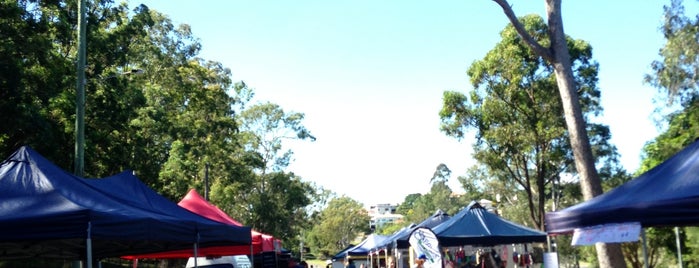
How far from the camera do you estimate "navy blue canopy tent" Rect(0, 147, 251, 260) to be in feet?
22.9

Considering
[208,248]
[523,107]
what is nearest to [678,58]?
[523,107]

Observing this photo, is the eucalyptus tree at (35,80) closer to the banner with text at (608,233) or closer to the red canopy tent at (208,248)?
the red canopy tent at (208,248)

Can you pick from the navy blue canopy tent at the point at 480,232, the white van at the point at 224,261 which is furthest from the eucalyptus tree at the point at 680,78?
the white van at the point at 224,261

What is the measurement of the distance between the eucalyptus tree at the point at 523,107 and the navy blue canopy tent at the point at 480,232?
13051 millimetres

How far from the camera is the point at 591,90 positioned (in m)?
29.9

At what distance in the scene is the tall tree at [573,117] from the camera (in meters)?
10.2

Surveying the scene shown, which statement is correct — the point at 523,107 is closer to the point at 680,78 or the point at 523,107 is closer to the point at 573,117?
the point at 680,78

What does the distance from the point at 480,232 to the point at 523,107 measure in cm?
1521

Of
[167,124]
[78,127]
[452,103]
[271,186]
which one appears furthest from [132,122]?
[271,186]

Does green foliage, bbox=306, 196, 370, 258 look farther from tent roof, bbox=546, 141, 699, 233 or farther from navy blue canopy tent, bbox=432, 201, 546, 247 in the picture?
tent roof, bbox=546, 141, 699, 233

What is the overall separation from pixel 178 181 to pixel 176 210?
20567mm

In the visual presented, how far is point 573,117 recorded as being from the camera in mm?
10969

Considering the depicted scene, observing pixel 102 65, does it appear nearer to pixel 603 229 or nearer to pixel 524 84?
pixel 524 84

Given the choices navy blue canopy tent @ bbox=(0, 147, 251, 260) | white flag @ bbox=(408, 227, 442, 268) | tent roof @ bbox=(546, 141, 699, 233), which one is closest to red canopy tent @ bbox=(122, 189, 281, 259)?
navy blue canopy tent @ bbox=(0, 147, 251, 260)
